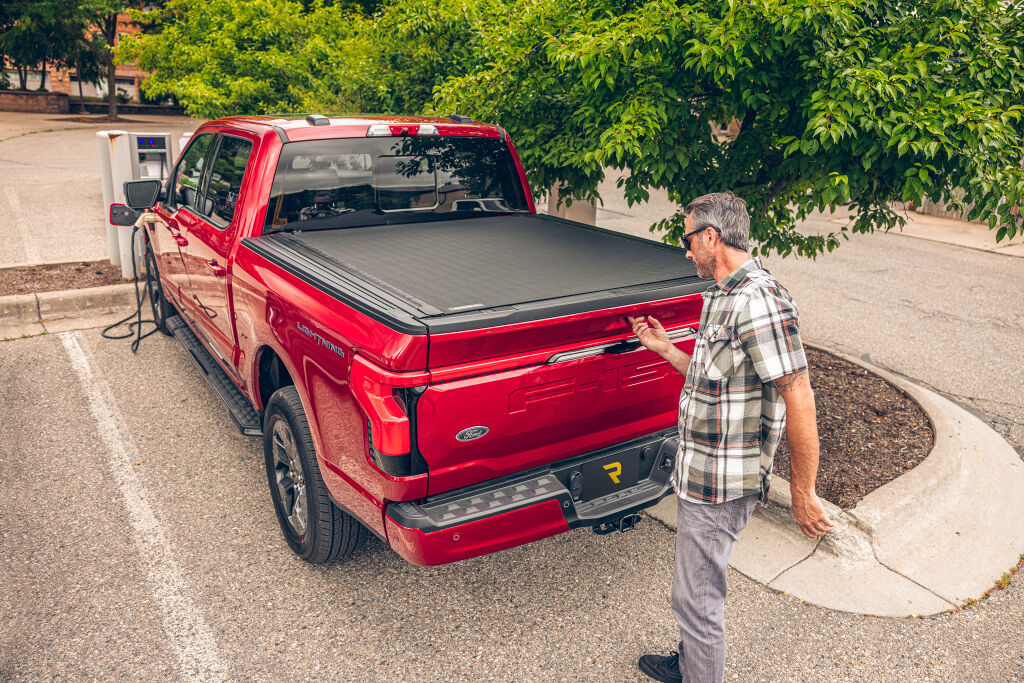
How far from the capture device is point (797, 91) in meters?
4.18

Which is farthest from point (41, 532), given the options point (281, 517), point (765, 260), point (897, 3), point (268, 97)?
point (765, 260)

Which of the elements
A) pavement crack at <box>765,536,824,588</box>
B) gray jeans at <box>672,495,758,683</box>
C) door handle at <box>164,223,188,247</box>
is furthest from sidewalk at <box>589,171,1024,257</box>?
gray jeans at <box>672,495,758,683</box>

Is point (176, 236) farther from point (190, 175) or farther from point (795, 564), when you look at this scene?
point (795, 564)

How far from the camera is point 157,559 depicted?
367 centimetres

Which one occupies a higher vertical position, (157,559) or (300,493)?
(300,493)

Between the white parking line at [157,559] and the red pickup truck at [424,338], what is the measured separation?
55 centimetres

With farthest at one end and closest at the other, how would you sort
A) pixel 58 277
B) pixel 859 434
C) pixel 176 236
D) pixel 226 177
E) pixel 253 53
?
pixel 253 53
pixel 58 277
pixel 176 236
pixel 859 434
pixel 226 177

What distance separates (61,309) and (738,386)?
6819 mm

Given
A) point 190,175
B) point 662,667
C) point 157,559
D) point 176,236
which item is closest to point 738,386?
point 662,667

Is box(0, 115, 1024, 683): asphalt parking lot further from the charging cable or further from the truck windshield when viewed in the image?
the truck windshield

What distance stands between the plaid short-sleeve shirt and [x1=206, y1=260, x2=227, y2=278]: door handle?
2.68 m

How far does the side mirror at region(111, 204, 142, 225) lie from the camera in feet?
19.2

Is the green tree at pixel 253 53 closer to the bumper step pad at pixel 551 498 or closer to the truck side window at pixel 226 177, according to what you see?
the truck side window at pixel 226 177

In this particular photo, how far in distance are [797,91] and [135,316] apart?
5.98 meters
